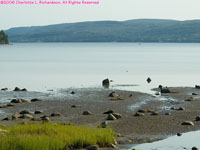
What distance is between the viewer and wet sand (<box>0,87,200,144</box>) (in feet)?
92.3

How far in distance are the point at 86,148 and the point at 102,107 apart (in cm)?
1684

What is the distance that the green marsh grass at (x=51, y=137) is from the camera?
2022cm

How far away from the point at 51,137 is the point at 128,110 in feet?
53.1

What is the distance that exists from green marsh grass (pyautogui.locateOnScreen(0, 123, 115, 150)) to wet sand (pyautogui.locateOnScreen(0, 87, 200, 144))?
1.76 meters

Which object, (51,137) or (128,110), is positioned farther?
(128,110)

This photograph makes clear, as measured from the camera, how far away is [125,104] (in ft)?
135

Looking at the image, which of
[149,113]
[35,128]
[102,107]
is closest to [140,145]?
[35,128]

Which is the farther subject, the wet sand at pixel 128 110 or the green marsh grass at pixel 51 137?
the wet sand at pixel 128 110

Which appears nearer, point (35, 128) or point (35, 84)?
point (35, 128)

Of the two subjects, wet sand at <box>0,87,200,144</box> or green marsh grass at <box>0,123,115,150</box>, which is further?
wet sand at <box>0,87,200,144</box>

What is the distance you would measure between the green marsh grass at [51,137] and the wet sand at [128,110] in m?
1.76

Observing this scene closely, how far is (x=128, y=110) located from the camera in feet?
122

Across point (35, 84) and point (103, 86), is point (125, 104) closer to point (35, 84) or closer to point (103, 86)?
point (103, 86)

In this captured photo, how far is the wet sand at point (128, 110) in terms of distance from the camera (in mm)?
28125
